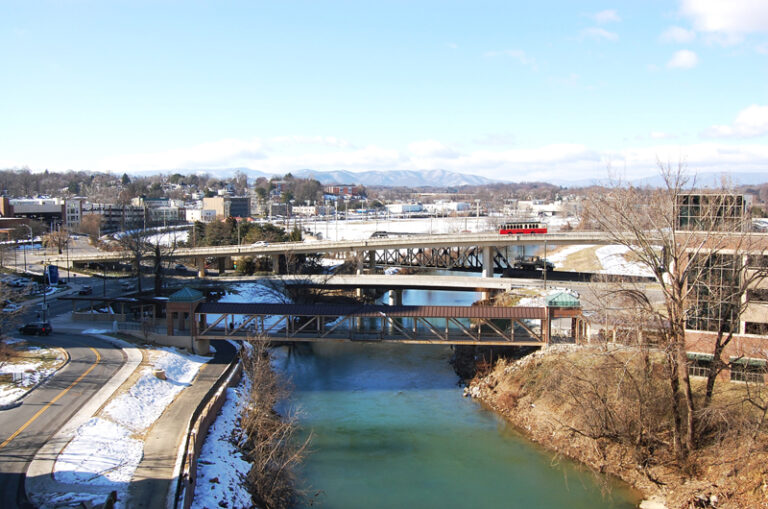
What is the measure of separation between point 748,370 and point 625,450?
673 cm

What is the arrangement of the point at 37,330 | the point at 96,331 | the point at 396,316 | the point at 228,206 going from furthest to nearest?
the point at 228,206 → the point at 96,331 → the point at 37,330 → the point at 396,316

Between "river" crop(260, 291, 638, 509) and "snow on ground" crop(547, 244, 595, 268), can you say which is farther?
"snow on ground" crop(547, 244, 595, 268)

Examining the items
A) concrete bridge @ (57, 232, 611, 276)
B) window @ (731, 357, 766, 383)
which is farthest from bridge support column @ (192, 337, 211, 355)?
window @ (731, 357, 766, 383)

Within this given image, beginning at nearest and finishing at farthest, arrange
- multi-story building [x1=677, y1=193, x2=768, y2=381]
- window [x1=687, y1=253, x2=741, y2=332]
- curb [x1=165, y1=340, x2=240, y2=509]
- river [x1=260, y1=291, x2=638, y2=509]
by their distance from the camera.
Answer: curb [x1=165, y1=340, x2=240, y2=509], river [x1=260, y1=291, x2=638, y2=509], multi-story building [x1=677, y1=193, x2=768, y2=381], window [x1=687, y1=253, x2=741, y2=332]

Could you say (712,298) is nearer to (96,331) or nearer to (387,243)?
(96,331)

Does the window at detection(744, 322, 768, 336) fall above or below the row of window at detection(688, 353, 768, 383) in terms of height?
above

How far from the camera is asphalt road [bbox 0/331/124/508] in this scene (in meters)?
18.3

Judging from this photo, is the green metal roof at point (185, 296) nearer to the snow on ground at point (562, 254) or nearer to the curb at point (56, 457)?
the curb at point (56, 457)

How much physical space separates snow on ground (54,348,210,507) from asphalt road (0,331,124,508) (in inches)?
44.1

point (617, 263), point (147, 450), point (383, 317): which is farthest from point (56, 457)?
point (617, 263)

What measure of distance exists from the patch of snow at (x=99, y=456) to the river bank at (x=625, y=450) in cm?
1657

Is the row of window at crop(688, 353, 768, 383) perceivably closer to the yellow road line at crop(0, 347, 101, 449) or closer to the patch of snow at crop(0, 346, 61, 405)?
the yellow road line at crop(0, 347, 101, 449)

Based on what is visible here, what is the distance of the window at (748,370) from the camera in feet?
83.5

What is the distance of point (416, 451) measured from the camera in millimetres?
25844
